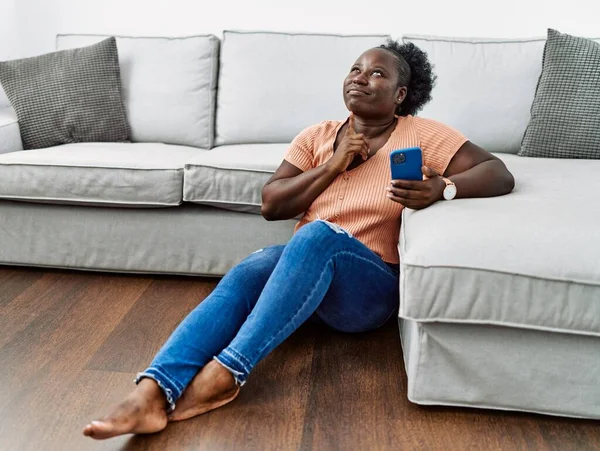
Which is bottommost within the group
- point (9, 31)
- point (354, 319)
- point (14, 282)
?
point (14, 282)

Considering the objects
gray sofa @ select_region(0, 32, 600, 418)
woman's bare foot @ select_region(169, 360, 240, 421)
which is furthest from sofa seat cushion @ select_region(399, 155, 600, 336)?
woman's bare foot @ select_region(169, 360, 240, 421)

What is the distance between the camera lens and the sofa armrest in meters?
2.58

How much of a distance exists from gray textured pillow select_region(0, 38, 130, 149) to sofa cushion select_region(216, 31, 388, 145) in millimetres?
451

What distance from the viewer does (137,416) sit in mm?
1406

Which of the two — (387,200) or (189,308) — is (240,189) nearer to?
(189,308)

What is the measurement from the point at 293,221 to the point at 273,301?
30.5 inches

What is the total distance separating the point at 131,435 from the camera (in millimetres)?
1470

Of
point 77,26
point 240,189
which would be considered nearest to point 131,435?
point 240,189

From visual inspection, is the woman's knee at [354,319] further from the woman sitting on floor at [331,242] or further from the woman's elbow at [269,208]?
the woman's elbow at [269,208]

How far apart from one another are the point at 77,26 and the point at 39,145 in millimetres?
850

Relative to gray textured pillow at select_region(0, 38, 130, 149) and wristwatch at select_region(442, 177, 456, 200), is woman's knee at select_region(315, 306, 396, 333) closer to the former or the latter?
wristwatch at select_region(442, 177, 456, 200)

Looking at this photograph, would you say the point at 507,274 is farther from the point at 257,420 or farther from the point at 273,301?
the point at 257,420

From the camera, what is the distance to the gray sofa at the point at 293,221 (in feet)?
4.75

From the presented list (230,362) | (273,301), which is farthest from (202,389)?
(273,301)
